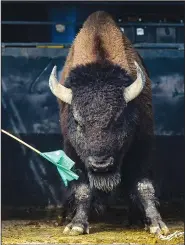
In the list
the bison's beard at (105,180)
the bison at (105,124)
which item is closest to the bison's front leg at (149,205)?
the bison at (105,124)

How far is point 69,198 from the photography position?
36.1ft

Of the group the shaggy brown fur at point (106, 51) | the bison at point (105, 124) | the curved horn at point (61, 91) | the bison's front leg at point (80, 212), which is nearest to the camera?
the bison at point (105, 124)

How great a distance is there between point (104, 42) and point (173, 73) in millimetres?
2373

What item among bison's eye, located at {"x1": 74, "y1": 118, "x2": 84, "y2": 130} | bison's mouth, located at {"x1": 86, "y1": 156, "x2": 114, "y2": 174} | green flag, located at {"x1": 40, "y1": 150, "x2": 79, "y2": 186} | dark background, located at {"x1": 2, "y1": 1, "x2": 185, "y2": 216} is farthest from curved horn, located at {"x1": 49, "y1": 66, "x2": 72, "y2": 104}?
dark background, located at {"x1": 2, "y1": 1, "x2": 185, "y2": 216}

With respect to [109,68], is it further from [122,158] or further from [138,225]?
[138,225]

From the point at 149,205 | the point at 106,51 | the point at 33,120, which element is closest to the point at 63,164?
the point at 149,205

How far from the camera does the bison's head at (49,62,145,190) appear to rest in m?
9.77

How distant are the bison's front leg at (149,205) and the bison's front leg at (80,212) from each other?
618 mm

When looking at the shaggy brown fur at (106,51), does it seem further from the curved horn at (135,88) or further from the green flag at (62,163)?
the green flag at (62,163)

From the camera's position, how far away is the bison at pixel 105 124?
32.4ft

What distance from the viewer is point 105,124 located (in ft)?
32.3

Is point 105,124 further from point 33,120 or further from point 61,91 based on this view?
point 33,120

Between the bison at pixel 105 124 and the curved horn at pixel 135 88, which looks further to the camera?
the curved horn at pixel 135 88

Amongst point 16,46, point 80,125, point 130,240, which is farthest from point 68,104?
point 16,46
